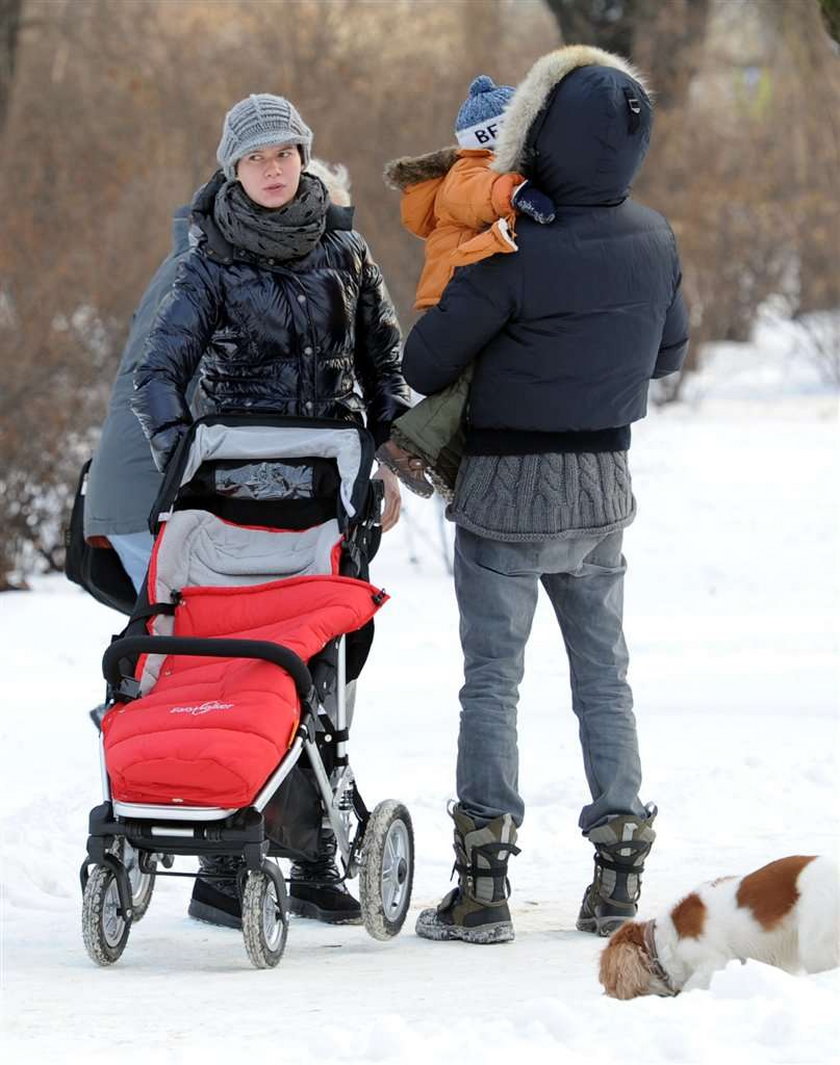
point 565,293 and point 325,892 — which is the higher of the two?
point 565,293

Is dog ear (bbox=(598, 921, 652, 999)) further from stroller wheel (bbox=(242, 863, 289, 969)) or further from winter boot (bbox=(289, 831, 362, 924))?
winter boot (bbox=(289, 831, 362, 924))

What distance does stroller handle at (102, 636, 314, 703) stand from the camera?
412 centimetres

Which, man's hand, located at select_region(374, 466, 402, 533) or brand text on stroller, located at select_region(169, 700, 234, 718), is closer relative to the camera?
brand text on stroller, located at select_region(169, 700, 234, 718)

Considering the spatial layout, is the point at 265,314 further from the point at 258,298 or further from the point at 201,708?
the point at 201,708

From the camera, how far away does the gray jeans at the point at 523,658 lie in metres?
4.44

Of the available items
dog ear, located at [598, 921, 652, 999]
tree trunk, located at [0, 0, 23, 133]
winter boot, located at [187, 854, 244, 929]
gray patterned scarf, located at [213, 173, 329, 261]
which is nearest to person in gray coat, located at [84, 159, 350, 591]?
gray patterned scarf, located at [213, 173, 329, 261]

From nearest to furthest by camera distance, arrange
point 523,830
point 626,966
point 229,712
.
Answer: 1. point 626,966
2. point 229,712
3. point 523,830

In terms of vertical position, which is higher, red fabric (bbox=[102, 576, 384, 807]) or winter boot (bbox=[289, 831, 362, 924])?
red fabric (bbox=[102, 576, 384, 807])

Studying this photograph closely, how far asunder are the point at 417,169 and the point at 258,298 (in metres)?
0.52

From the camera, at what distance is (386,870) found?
449 cm

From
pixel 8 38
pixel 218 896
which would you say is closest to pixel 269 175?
pixel 218 896

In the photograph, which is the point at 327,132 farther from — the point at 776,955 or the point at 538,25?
the point at 776,955

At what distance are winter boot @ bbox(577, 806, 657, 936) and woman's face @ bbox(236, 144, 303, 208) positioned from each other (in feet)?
5.76

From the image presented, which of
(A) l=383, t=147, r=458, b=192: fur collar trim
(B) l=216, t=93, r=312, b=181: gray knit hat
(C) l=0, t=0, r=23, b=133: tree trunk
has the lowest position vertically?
(A) l=383, t=147, r=458, b=192: fur collar trim
